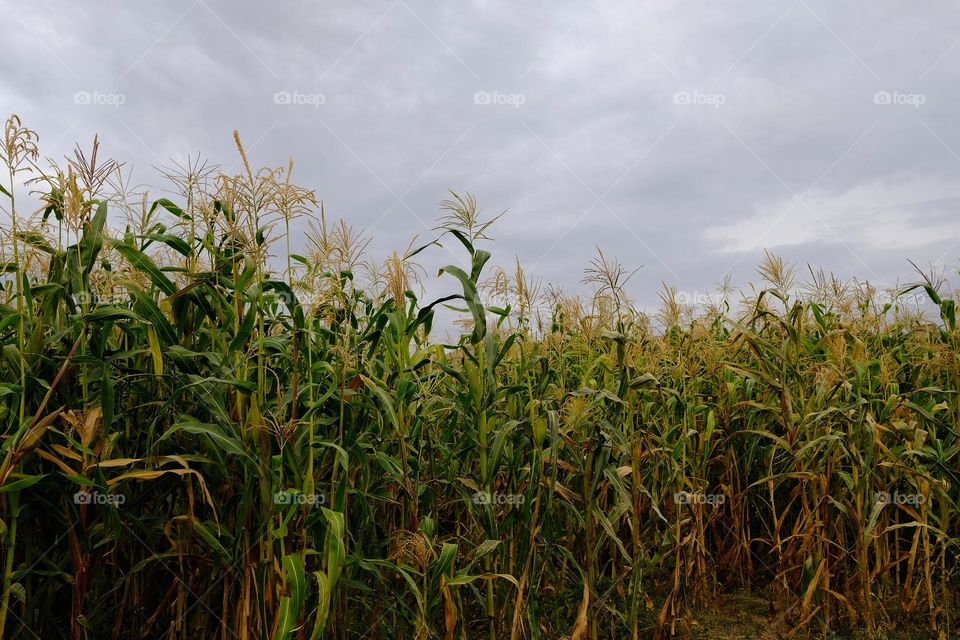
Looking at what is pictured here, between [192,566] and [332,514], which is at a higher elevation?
[332,514]

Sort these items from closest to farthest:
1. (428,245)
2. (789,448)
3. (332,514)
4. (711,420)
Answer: (332,514)
(428,245)
(789,448)
(711,420)

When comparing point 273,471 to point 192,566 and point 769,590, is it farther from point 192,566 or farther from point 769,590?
point 769,590

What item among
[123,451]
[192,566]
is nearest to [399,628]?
[192,566]

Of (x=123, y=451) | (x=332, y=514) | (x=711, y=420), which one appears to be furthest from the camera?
(x=711, y=420)

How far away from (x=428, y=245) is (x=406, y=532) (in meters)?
1.40

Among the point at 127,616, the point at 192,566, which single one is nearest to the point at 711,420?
the point at 192,566

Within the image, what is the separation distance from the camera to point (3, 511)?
8.64 ft

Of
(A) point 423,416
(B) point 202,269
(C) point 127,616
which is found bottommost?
(C) point 127,616

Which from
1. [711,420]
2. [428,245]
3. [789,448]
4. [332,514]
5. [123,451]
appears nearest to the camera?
[332,514]

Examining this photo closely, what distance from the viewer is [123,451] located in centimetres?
291

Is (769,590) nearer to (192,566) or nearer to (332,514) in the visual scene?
(332,514)

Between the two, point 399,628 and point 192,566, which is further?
point 399,628

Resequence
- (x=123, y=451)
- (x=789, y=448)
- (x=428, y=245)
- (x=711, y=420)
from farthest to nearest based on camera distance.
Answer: (x=711, y=420) < (x=789, y=448) < (x=428, y=245) < (x=123, y=451)

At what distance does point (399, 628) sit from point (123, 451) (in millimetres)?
1598
